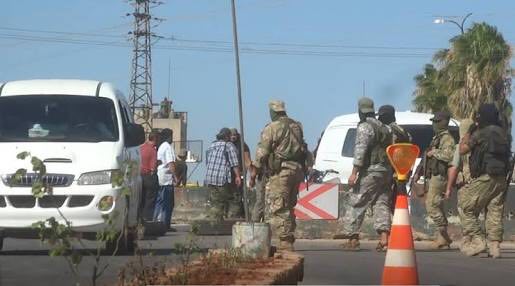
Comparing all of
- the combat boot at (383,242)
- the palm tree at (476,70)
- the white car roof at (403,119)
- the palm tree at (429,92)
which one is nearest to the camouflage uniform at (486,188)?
the combat boot at (383,242)

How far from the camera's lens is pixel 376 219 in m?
14.0

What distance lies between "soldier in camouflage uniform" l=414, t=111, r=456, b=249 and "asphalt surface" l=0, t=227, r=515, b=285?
16.8 inches

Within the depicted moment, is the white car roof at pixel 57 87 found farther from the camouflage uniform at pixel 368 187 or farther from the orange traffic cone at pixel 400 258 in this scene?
the orange traffic cone at pixel 400 258

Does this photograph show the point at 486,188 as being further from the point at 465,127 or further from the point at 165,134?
the point at 165,134

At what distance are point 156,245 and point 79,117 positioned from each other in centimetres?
235

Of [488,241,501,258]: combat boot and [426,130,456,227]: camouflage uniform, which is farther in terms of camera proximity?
[426,130,456,227]: camouflage uniform

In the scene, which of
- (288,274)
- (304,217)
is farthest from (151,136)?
(288,274)

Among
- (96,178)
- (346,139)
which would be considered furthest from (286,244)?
(346,139)

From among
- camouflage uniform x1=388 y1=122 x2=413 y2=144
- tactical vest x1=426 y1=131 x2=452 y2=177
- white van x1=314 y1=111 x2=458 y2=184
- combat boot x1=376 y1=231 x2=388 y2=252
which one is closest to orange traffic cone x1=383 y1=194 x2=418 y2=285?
combat boot x1=376 y1=231 x2=388 y2=252

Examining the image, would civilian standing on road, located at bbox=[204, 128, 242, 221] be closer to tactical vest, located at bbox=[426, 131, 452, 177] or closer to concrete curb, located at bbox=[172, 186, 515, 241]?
concrete curb, located at bbox=[172, 186, 515, 241]

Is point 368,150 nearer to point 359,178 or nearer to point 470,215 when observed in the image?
point 359,178

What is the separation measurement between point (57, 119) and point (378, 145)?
3.72 meters

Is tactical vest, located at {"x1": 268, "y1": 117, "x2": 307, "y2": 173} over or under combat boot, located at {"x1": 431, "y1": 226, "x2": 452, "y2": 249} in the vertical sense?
over

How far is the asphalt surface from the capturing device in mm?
9984
